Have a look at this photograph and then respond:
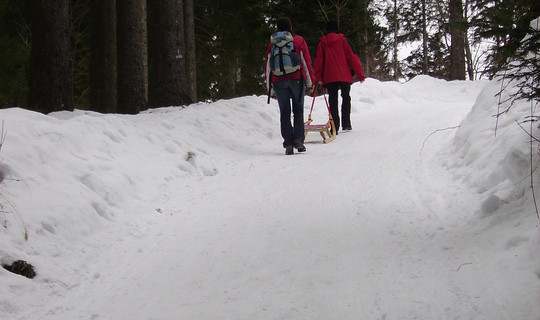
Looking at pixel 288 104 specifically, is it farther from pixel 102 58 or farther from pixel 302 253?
pixel 102 58

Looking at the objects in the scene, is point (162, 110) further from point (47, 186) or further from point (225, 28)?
point (225, 28)

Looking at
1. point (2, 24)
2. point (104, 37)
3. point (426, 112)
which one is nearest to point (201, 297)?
point (426, 112)

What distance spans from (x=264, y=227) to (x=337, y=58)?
587cm

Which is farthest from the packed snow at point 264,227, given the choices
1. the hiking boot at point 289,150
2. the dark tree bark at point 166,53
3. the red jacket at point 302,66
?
the dark tree bark at point 166,53

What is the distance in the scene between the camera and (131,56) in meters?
10.5

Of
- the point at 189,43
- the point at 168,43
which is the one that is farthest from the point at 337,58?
the point at 189,43

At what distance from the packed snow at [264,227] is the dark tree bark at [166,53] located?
2859 millimetres

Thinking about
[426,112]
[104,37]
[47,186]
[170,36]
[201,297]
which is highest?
[104,37]

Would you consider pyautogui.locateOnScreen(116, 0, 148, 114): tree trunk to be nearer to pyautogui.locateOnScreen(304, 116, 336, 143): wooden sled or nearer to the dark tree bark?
the dark tree bark

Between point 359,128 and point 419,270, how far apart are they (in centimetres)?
717

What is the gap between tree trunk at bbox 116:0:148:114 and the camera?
34.4ft

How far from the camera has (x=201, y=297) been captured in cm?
320

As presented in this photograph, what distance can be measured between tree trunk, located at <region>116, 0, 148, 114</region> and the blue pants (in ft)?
13.4

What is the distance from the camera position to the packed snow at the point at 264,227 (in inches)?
120
